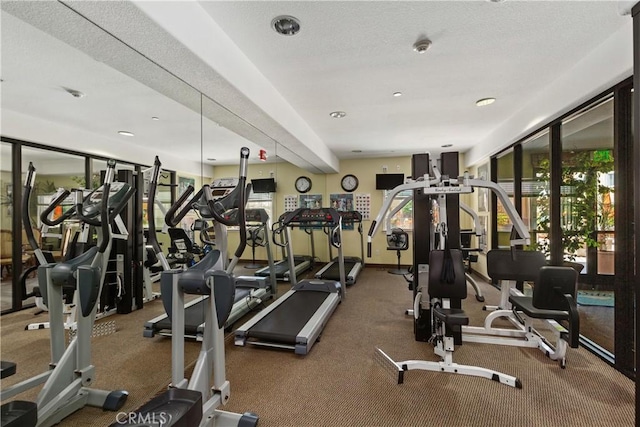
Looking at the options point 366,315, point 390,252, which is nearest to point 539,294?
point 366,315

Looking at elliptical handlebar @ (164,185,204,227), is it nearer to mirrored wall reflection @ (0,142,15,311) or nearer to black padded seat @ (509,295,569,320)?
mirrored wall reflection @ (0,142,15,311)

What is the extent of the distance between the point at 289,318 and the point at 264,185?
88.1 inches

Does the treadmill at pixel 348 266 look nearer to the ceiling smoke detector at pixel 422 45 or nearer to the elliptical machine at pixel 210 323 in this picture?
the ceiling smoke detector at pixel 422 45

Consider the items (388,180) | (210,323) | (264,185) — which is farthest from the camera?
(388,180)

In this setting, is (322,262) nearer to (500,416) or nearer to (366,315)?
(366,315)

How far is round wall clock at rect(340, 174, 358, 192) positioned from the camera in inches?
288

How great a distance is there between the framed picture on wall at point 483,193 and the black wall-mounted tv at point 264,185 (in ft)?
13.1

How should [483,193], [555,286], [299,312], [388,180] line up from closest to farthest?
[555,286]
[299,312]
[483,193]
[388,180]

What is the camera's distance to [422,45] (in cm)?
231

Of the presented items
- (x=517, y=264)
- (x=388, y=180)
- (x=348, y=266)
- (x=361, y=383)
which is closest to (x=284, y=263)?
(x=348, y=266)

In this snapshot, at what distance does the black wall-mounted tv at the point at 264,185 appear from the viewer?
14.4ft

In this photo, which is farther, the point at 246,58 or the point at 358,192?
the point at 358,192

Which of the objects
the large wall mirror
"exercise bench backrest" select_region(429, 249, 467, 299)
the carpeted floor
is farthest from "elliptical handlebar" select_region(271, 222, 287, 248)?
"exercise bench backrest" select_region(429, 249, 467, 299)

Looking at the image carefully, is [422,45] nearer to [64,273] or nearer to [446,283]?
[446,283]
